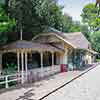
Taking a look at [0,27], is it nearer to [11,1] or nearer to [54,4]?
[11,1]

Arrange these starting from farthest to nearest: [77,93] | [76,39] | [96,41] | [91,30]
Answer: [91,30] → [96,41] → [76,39] → [77,93]

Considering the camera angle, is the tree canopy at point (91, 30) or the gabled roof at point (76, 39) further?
the tree canopy at point (91, 30)

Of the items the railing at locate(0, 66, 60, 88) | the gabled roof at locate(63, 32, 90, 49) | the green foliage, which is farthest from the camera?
the green foliage

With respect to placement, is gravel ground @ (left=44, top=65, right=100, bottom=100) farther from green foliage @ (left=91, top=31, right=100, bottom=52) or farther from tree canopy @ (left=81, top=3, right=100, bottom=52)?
green foliage @ (left=91, top=31, right=100, bottom=52)

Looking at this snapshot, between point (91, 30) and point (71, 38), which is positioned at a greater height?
point (91, 30)

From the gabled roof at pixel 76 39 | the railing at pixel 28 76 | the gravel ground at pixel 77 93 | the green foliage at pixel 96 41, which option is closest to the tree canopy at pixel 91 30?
the green foliage at pixel 96 41

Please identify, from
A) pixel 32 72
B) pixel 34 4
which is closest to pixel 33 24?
pixel 34 4

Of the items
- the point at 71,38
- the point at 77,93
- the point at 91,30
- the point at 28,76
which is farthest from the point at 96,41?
the point at 77,93

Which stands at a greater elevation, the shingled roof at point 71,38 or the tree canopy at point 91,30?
the tree canopy at point 91,30

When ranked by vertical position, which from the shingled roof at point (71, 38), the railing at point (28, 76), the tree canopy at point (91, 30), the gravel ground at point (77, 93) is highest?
the tree canopy at point (91, 30)

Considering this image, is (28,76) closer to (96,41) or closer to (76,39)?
(76,39)

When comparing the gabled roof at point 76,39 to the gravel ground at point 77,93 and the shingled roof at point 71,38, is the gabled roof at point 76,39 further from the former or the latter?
the gravel ground at point 77,93

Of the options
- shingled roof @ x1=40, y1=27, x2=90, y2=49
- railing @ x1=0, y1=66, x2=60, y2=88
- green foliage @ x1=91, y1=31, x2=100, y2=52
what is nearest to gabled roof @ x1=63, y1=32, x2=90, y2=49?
shingled roof @ x1=40, y1=27, x2=90, y2=49

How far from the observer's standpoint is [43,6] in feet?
84.8
